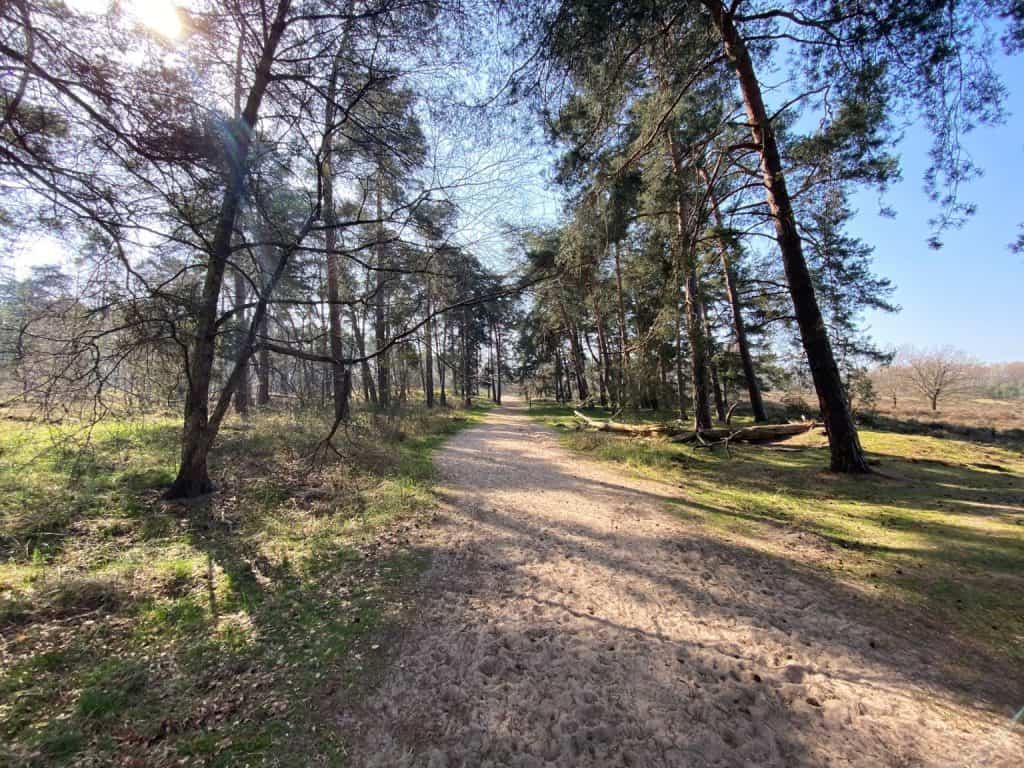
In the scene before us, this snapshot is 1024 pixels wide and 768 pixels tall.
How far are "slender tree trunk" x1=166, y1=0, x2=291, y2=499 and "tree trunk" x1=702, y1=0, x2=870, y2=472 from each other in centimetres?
780

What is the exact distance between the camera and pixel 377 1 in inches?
161

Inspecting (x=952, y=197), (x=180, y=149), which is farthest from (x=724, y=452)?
(x=180, y=149)

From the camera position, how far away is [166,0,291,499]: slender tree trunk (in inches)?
173

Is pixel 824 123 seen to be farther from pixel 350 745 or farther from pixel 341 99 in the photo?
pixel 350 745

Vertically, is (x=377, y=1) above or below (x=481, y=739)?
above

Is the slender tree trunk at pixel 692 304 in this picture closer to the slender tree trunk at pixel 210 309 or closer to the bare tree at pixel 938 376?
the slender tree trunk at pixel 210 309

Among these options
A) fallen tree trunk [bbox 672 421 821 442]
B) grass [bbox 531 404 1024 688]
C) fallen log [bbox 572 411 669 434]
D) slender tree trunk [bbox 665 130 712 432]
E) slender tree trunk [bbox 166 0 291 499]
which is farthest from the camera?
fallen log [bbox 572 411 669 434]

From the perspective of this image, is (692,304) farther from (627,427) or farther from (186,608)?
(186,608)

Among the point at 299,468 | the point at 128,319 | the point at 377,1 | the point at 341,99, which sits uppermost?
the point at 377,1

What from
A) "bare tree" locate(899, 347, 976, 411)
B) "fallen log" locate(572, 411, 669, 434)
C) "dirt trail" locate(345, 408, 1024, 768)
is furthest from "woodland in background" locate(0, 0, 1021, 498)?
"bare tree" locate(899, 347, 976, 411)

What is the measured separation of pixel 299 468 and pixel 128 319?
12.8ft

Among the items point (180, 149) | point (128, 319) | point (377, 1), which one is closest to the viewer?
point (180, 149)

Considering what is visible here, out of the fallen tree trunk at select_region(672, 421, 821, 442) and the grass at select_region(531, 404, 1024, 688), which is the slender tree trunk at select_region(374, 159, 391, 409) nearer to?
the grass at select_region(531, 404, 1024, 688)

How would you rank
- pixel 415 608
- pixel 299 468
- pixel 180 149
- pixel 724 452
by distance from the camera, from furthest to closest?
pixel 724 452 → pixel 299 468 → pixel 180 149 → pixel 415 608
